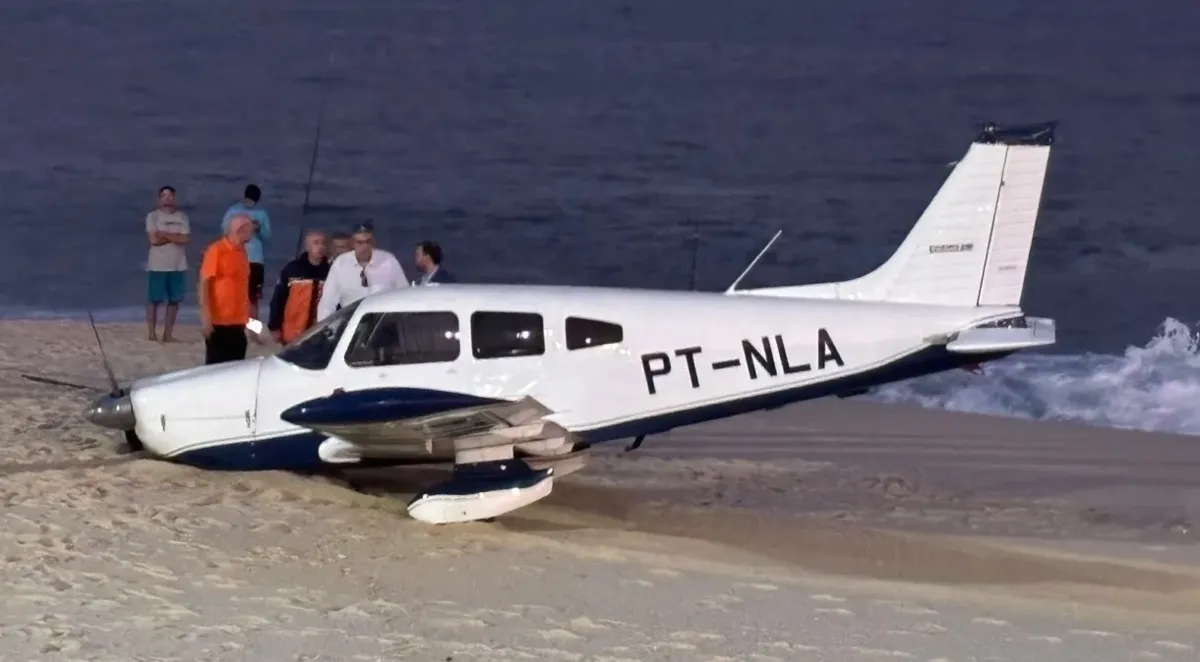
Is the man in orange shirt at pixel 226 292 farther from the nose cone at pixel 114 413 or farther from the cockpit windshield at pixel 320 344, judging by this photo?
the cockpit windshield at pixel 320 344

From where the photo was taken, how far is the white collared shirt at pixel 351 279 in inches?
484

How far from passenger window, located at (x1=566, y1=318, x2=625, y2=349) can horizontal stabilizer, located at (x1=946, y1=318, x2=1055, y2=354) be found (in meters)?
2.27

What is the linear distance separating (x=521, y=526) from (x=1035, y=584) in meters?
3.28

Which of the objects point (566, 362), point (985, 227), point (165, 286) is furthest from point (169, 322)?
point (985, 227)

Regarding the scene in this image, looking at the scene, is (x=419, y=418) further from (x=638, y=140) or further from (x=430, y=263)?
(x=638, y=140)

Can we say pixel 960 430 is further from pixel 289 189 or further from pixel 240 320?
pixel 289 189

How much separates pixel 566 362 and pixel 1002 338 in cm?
289

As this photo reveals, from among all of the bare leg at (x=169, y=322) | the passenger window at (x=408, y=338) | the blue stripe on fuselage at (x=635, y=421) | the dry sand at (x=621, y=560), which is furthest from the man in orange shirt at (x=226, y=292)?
the bare leg at (x=169, y=322)

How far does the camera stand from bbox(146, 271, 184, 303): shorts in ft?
60.5

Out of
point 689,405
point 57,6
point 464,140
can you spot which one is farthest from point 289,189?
point 57,6

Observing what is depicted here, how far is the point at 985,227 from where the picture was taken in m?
11.3

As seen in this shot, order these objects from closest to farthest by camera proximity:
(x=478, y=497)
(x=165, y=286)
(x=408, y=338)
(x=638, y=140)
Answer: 1. (x=478, y=497)
2. (x=408, y=338)
3. (x=165, y=286)
4. (x=638, y=140)

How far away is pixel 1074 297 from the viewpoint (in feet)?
101

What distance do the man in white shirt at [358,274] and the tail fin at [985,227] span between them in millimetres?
3843
